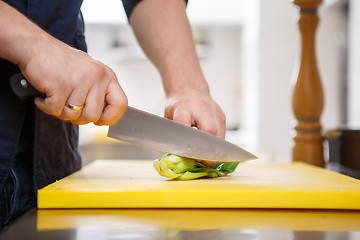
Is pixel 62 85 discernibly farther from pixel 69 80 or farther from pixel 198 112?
pixel 198 112

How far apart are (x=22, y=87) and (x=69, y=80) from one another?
0.34ft

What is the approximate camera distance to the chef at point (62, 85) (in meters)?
0.54

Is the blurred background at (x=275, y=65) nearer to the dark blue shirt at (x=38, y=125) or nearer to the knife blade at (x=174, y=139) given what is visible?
the knife blade at (x=174, y=139)

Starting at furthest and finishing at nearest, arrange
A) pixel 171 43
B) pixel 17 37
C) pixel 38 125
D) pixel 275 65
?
pixel 275 65 < pixel 171 43 < pixel 38 125 < pixel 17 37

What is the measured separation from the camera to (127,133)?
729 millimetres

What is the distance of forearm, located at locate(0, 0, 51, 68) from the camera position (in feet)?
1.71

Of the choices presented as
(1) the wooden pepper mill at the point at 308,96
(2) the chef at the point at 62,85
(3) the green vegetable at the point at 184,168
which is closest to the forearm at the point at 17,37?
(2) the chef at the point at 62,85

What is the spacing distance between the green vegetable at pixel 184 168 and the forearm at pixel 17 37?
289mm

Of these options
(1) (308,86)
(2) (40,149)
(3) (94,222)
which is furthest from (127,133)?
(1) (308,86)

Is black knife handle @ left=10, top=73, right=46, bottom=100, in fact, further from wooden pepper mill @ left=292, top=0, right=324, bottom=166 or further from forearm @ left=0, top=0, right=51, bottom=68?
wooden pepper mill @ left=292, top=0, right=324, bottom=166

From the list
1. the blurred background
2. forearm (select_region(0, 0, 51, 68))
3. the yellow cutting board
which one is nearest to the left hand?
the yellow cutting board

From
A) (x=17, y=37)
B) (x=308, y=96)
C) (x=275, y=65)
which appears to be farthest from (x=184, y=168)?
(x=275, y=65)

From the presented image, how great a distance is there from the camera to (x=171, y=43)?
2.84ft

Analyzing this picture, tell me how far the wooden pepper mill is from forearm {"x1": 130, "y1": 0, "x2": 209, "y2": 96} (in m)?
0.37
